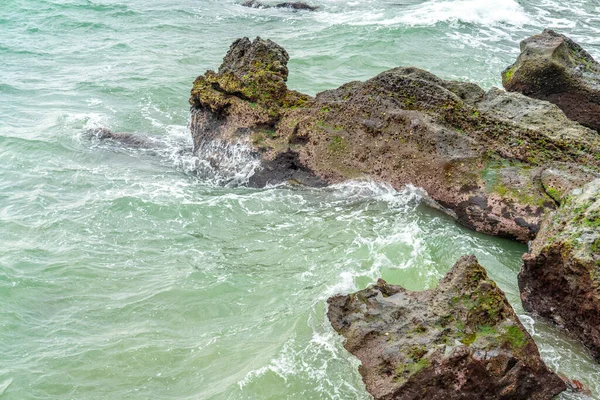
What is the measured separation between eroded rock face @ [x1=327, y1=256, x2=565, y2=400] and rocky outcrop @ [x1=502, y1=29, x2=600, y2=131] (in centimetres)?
742

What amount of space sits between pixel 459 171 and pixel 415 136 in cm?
99

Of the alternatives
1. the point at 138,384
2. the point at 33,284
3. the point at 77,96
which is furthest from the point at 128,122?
the point at 138,384

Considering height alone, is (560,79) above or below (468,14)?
below

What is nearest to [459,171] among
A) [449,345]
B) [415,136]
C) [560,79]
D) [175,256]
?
[415,136]

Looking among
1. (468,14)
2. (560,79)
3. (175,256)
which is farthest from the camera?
(468,14)

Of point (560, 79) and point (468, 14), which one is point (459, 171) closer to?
point (560, 79)

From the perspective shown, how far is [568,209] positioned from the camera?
6828 millimetres

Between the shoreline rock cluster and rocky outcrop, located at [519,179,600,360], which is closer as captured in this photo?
the shoreline rock cluster

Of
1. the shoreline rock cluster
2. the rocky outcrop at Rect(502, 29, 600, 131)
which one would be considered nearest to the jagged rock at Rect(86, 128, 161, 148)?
the shoreline rock cluster

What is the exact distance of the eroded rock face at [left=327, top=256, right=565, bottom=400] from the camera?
17.5 feet

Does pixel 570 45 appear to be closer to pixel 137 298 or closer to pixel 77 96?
pixel 137 298

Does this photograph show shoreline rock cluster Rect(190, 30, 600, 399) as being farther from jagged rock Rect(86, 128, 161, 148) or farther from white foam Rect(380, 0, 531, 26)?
white foam Rect(380, 0, 531, 26)

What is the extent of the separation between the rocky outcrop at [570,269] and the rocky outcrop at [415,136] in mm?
1568

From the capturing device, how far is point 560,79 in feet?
39.1
